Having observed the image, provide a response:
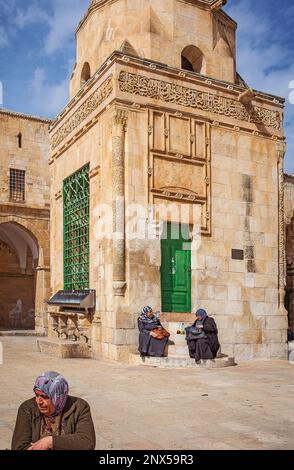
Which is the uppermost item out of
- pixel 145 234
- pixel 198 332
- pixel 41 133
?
pixel 41 133

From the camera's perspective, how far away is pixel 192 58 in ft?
43.6

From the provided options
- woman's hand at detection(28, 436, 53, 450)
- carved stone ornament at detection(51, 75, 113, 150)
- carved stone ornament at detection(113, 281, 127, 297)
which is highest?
→ carved stone ornament at detection(51, 75, 113, 150)

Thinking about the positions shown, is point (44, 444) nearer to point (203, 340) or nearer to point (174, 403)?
point (174, 403)

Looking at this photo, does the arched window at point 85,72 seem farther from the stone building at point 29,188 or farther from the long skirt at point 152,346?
the stone building at point 29,188

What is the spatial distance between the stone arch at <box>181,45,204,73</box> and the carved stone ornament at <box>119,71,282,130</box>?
1230 millimetres

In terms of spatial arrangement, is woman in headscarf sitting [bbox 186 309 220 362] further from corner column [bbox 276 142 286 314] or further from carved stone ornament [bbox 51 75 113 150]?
carved stone ornament [bbox 51 75 113 150]

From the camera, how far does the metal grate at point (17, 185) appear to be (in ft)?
71.5

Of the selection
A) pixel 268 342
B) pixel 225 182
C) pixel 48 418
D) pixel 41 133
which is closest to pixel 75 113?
Result: pixel 225 182

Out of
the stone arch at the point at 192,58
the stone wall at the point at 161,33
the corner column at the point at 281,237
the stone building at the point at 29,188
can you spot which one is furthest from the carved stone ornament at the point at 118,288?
the stone building at the point at 29,188

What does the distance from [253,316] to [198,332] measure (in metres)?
2.81

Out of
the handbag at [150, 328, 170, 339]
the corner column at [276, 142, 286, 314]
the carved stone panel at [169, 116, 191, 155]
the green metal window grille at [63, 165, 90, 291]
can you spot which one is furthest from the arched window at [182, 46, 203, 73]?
the handbag at [150, 328, 170, 339]

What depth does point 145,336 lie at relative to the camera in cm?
1016

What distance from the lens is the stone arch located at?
1308 cm

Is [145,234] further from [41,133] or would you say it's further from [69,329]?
[41,133]
